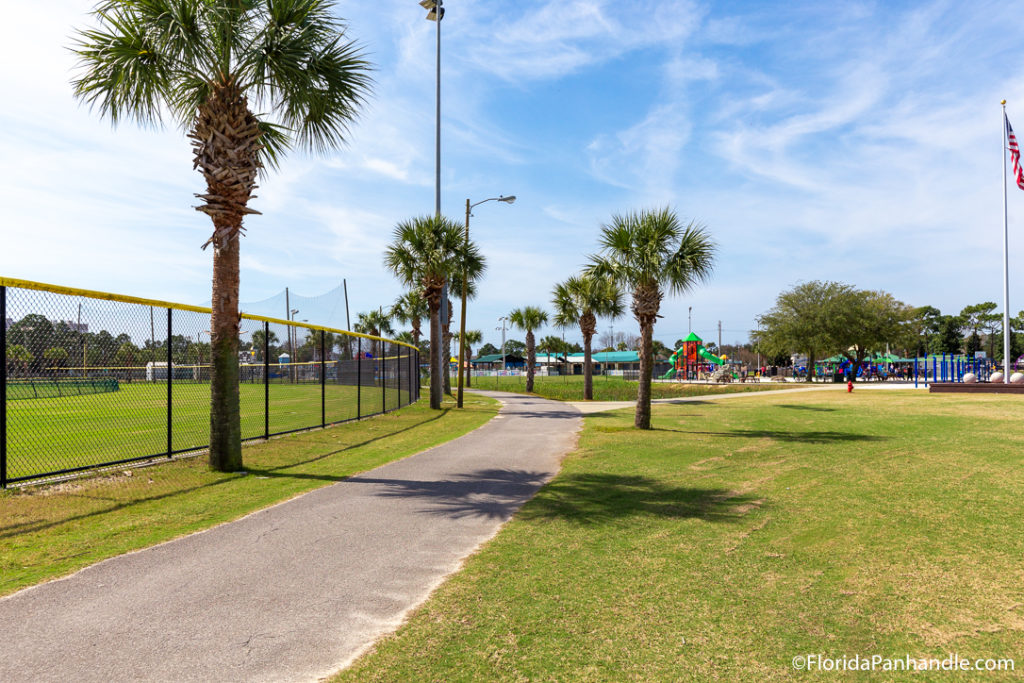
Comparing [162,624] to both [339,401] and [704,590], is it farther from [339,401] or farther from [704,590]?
[339,401]

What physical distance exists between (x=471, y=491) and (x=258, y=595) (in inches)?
146

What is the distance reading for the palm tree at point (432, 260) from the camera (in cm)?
2253

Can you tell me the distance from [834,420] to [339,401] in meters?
17.8

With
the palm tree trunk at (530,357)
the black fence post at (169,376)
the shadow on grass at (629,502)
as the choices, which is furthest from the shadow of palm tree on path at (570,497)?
the palm tree trunk at (530,357)

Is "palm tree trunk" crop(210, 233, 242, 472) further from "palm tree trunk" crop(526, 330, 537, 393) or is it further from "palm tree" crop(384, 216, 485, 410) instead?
"palm tree trunk" crop(526, 330, 537, 393)

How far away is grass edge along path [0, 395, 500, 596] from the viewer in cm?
506

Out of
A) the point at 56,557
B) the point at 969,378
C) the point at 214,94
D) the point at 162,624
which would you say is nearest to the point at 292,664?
the point at 162,624

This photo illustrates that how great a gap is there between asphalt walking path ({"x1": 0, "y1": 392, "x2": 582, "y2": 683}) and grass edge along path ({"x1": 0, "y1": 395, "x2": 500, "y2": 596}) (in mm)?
397

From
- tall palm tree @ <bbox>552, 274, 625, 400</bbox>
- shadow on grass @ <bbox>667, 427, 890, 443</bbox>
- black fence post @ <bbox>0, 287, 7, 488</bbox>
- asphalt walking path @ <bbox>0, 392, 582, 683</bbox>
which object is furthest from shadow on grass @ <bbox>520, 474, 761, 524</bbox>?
tall palm tree @ <bbox>552, 274, 625, 400</bbox>

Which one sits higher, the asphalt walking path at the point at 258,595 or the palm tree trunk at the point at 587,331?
the palm tree trunk at the point at 587,331

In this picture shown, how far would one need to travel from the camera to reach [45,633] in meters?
3.55

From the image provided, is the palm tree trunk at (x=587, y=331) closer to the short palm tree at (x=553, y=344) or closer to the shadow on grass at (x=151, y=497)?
A: the shadow on grass at (x=151, y=497)

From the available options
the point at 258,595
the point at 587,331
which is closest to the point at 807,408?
the point at 587,331

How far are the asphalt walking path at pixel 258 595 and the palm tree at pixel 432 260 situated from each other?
15.7 m
